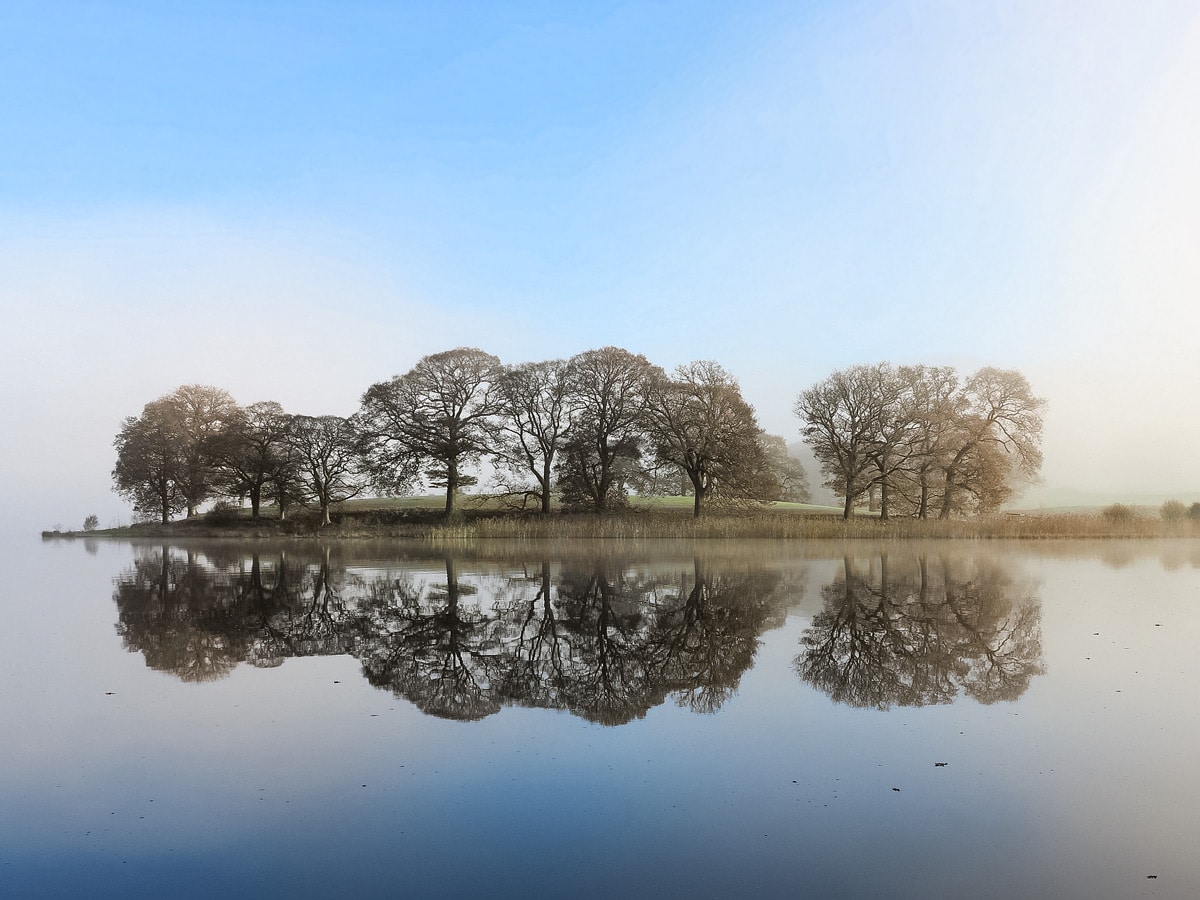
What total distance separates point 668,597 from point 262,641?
8319 mm

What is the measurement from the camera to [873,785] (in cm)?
566

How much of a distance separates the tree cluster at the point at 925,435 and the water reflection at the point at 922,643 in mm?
29759

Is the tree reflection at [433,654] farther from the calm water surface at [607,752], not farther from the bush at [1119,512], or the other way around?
the bush at [1119,512]

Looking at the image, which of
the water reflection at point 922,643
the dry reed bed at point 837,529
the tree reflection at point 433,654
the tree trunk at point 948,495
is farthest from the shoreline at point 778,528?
the tree reflection at point 433,654

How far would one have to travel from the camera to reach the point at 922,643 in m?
11.1

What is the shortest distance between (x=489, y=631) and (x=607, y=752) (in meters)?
6.35

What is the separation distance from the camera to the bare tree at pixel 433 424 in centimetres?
4769

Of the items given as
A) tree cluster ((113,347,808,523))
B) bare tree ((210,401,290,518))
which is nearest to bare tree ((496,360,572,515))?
tree cluster ((113,347,808,523))

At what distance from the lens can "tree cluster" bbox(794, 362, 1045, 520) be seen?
154 feet

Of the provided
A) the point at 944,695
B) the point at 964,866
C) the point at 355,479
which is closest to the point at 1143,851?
the point at 964,866

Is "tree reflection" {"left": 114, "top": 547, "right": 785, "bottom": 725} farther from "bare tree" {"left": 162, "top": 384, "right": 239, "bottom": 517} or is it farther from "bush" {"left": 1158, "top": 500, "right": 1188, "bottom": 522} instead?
"bare tree" {"left": 162, "top": 384, "right": 239, "bottom": 517}

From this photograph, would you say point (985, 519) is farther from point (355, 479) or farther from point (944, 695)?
point (355, 479)

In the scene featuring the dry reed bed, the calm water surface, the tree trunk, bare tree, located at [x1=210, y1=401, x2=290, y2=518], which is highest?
bare tree, located at [x1=210, y1=401, x2=290, y2=518]

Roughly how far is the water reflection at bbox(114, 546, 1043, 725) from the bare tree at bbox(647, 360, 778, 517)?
76.0 feet
